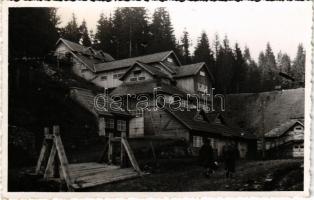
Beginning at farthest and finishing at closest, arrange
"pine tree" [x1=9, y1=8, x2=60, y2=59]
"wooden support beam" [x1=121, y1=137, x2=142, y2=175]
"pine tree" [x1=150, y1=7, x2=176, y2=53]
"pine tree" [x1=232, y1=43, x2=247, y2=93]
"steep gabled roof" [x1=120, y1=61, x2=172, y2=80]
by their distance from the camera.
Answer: "steep gabled roof" [x1=120, y1=61, x2=172, y2=80] < "pine tree" [x1=232, y1=43, x2=247, y2=93] < "wooden support beam" [x1=121, y1=137, x2=142, y2=175] < "pine tree" [x1=150, y1=7, x2=176, y2=53] < "pine tree" [x1=9, y1=8, x2=60, y2=59]

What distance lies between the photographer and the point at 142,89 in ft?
42.7

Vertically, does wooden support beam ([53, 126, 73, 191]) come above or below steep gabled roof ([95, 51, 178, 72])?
below

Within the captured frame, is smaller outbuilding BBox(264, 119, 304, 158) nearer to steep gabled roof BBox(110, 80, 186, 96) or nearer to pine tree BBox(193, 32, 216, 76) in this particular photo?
pine tree BBox(193, 32, 216, 76)

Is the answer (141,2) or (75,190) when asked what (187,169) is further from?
(141,2)

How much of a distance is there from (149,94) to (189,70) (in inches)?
59.8

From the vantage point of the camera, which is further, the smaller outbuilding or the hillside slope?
the smaller outbuilding

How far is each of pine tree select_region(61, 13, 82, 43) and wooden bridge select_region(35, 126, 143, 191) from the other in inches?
109

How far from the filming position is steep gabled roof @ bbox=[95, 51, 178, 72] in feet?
42.7

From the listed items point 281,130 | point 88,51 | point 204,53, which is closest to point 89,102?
point 88,51

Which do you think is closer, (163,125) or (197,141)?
(163,125)

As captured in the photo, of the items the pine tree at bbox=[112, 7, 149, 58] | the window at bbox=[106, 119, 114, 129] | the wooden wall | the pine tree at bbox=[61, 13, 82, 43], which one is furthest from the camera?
the wooden wall

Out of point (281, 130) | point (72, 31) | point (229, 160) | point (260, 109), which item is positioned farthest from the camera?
point (260, 109)

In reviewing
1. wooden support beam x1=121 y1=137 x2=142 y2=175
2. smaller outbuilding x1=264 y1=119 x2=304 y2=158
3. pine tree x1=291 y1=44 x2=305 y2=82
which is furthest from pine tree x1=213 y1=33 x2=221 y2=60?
wooden support beam x1=121 y1=137 x2=142 y2=175

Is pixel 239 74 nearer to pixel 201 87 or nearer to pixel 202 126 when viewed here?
pixel 201 87
